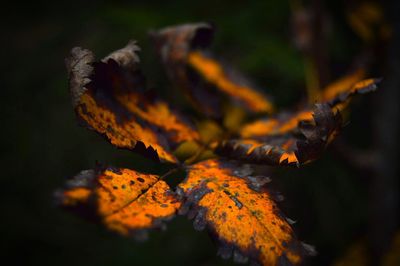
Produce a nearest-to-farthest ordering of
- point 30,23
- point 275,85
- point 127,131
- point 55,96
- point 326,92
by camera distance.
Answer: point 127,131
point 326,92
point 275,85
point 55,96
point 30,23

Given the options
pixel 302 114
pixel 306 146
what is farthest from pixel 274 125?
pixel 306 146

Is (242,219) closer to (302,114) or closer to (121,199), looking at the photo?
(121,199)

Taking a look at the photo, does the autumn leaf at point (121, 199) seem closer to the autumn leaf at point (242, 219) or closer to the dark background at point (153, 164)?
the autumn leaf at point (242, 219)

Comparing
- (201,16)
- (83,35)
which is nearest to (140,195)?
(201,16)

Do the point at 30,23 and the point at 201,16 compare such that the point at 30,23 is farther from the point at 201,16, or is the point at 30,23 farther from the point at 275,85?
the point at 275,85

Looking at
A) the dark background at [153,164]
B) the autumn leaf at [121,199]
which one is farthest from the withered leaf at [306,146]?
the dark background at [153,164]

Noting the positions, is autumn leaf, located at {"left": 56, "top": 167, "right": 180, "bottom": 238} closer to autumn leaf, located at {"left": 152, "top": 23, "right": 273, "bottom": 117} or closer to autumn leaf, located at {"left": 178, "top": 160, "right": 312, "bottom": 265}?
autumn leaf, located at {"left": 178, "top": 160, "right": 312, "bottom": 265}
